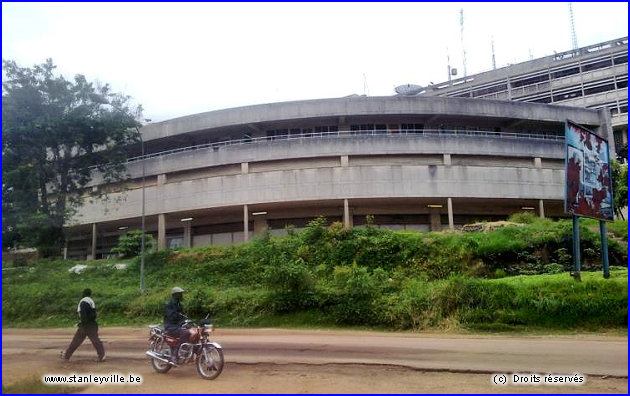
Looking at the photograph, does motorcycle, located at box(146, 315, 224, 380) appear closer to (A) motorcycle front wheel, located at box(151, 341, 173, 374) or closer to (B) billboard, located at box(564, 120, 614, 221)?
(A) motorcycle front wheel, located at box(151, 341, 173, 374)

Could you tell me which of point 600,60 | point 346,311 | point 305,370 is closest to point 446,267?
point 346,311

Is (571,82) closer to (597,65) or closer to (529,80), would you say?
(597,65)

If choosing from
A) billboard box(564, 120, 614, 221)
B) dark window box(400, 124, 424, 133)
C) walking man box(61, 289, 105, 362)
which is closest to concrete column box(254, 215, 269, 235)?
dark window box(400, 124, 424, 133)

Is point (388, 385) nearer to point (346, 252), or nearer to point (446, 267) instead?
point (446, 267)

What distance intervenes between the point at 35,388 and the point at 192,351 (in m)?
2.17

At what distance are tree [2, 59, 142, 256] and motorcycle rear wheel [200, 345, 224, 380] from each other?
10.8 meters

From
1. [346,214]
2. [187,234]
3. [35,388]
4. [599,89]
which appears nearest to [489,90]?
[599,89]

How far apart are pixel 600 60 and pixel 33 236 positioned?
5460cm

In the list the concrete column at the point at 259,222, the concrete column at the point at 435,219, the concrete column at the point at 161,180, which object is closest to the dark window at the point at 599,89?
the concrete column at the point at 435,219

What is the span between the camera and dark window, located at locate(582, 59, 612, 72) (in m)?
52.2

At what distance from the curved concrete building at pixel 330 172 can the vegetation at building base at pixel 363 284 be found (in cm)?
671

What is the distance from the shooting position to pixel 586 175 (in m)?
14.2

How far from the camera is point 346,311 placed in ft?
50.5

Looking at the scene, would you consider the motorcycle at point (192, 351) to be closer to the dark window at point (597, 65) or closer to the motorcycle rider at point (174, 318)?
the motorcycle rider at point (174, 318)
